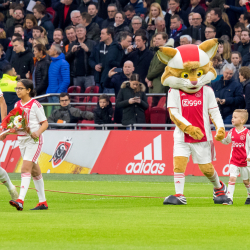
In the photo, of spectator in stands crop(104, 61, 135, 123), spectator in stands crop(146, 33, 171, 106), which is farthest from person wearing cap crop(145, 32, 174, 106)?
spectator in stands crop(104, 61, 135, 123)

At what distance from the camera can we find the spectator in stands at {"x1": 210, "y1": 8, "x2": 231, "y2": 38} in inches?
684

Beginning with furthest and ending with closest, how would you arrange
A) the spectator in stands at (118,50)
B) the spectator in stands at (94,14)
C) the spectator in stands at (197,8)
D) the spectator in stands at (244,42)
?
the spectator in stands at (94,14) → the spectator in stands at (197,8) → the spectator in stands at (118,50) → the spectator in stands at (244,42)

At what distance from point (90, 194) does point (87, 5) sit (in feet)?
37.4

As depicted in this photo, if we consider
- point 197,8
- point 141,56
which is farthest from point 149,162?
point 197,8

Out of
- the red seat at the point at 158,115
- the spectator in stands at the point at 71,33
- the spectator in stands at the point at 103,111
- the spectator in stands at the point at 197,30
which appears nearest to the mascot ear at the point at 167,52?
the red seat at the point at 158,115

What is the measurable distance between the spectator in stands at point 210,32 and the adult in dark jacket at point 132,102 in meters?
2.56

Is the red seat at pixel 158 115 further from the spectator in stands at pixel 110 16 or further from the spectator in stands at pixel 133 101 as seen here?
the spectator in stands at pixel 110 16

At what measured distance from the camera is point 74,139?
16.5m

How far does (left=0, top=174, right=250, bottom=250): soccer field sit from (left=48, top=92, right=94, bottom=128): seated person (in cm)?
547

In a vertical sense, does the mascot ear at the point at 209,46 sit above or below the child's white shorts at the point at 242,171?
above

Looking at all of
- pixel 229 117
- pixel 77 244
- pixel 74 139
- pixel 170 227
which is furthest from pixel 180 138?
pixel 74 139

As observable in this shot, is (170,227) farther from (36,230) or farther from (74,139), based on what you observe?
(74,139)

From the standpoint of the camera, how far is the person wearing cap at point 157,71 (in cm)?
1581

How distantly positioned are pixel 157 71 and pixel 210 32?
2025mm
